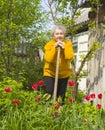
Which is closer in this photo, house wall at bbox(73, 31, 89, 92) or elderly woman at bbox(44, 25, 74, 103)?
elderly woman at bbox(44, 25, 74, 103)

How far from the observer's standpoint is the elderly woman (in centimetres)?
532

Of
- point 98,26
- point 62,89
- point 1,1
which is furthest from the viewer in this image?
point 98,26

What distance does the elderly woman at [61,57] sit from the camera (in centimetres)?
532

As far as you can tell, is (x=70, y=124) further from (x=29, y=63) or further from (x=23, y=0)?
(x=29, y=63)

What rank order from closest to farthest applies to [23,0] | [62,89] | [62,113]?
[62,113]
[62,89]
[23,0]

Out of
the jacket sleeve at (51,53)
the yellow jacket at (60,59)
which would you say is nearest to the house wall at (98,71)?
the yellow jacket at (60,59)

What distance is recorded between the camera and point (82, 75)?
1206 cm

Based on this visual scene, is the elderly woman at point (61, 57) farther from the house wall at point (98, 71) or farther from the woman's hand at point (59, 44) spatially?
the house wall at point (98, 71)

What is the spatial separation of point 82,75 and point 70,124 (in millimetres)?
7904

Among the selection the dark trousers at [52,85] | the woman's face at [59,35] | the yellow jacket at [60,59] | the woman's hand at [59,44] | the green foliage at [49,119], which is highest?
the woman's face at [59,35]

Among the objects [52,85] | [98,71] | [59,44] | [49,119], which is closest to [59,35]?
[59,44]

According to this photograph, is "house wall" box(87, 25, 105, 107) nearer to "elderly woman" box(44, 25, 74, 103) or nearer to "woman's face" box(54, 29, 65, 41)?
"elderly woman" box(44, 25, 74, 103)

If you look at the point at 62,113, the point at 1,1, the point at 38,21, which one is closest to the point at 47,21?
the point at 38,21

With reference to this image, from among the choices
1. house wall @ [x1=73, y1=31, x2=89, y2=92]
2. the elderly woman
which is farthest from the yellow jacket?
house wall @ [x1=73, y1=31, x2=89, y2=92]
